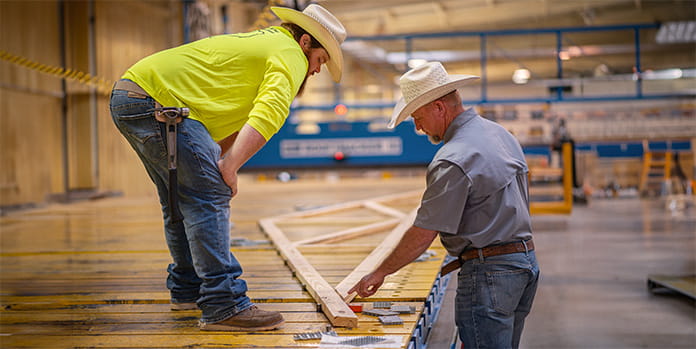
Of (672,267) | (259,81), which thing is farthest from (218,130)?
(672,267)

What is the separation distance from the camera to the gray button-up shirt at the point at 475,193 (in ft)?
8.36

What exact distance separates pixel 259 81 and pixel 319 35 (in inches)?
13.3

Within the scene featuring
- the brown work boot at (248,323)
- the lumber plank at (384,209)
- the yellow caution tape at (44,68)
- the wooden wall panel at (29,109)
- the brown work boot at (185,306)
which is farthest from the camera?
the wooden wall panel at (29,109)

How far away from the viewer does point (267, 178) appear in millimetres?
22359

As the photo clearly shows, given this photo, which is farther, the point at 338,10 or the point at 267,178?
the point at 267,178

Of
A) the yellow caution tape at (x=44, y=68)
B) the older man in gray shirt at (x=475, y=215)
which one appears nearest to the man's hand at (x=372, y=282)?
the older man in gray shirt at (x=475, y=215)

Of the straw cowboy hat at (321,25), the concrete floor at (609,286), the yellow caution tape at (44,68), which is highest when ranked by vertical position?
the yellow caution tape at (44,68)

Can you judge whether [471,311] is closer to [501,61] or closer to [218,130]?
[218,130]

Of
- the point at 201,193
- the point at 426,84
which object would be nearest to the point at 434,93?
the point at 426,84

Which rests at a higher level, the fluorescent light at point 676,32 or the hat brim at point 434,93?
the fluorescent light at point 676,32

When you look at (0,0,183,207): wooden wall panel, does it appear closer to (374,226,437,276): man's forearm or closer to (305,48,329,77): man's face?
(305,48,329,77): man's face

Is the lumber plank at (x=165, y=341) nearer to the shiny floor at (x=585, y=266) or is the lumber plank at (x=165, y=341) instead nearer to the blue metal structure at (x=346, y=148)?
the shiny floor at (x=585, y=266)

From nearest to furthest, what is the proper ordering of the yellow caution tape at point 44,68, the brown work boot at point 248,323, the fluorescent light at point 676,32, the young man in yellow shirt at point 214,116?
the young man in yellow shirt at point 214,116, the brown work boot at point 248,323, the yellow caution tape at point 44,68, the fluorescent light at point 676,32

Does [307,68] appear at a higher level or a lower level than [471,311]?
higher
